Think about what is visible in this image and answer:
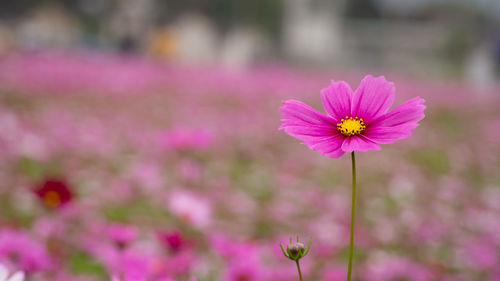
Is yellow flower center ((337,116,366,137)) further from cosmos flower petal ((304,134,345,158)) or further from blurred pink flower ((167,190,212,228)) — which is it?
blurred pink flower ((167,190,212,228))

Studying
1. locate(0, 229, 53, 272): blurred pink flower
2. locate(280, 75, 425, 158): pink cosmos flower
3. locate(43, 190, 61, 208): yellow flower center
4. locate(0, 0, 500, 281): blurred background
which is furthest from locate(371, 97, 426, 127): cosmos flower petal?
locate(43, 190, 61, 208): yellow flower center

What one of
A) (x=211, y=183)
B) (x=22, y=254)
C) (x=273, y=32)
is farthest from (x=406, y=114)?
(x=273, y=32)

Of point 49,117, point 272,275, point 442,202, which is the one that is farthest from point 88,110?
point 272,275

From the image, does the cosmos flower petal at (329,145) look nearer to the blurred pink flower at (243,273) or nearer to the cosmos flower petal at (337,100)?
the cosmos flower petal at (337,100)

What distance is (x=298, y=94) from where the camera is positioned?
656cm

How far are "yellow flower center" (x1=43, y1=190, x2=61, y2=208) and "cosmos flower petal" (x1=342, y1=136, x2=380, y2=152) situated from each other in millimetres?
616

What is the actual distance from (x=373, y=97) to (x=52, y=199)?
655 mm

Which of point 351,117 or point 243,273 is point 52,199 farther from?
point 351,117

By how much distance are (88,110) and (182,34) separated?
1569 centimetres

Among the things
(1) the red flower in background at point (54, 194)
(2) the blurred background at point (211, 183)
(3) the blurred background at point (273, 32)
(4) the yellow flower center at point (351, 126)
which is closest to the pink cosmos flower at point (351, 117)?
(4) the yellow flower center at point (351, 126)

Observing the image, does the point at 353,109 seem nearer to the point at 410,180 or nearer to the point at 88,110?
the point at 410,180

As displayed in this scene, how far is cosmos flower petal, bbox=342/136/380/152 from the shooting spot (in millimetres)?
522

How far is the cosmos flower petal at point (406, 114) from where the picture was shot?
0.55m

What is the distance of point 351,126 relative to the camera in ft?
1.90
